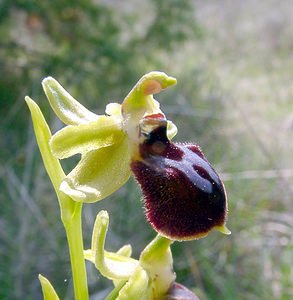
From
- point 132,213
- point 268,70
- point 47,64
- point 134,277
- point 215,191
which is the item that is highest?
point 215,191

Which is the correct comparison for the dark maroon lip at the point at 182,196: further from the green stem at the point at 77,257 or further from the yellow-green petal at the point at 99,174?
the green stem at the point at 77,257

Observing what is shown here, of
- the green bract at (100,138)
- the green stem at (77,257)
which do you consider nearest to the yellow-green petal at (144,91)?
the green bract at (100,138)

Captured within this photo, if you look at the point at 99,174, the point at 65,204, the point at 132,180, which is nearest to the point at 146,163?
the point at 99,174

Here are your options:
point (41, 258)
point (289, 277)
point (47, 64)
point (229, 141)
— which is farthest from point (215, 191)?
point (47, 64)

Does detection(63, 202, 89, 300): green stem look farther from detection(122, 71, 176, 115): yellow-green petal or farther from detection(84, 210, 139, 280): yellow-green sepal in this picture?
detection(122, 71, 176, 115): yellow-green petal

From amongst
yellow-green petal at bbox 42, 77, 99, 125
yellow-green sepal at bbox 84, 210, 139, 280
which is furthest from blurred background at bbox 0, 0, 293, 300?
yellow-green petal at bbox 42, 77, 99, 125

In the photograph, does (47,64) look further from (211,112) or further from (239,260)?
(239,260)
